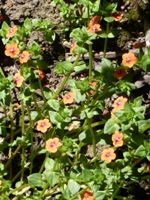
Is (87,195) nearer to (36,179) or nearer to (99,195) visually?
(99,195)

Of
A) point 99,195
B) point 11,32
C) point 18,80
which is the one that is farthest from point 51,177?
point 11,32

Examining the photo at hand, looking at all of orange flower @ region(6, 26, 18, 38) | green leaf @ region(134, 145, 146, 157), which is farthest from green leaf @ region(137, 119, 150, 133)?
orange flower @ region(6, 26, 18, 38)

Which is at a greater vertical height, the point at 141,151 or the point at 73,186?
the point at 141,151

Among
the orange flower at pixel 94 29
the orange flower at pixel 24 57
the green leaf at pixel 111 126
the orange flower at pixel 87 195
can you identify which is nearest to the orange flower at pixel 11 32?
the orange flower at pixel 24 57

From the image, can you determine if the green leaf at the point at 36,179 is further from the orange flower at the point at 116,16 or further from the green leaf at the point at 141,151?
the orange flower at the point at 116,16

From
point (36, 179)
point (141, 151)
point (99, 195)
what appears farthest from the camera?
point (36, 179)

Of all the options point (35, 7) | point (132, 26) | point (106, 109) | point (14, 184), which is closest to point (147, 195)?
point (106, 109)
